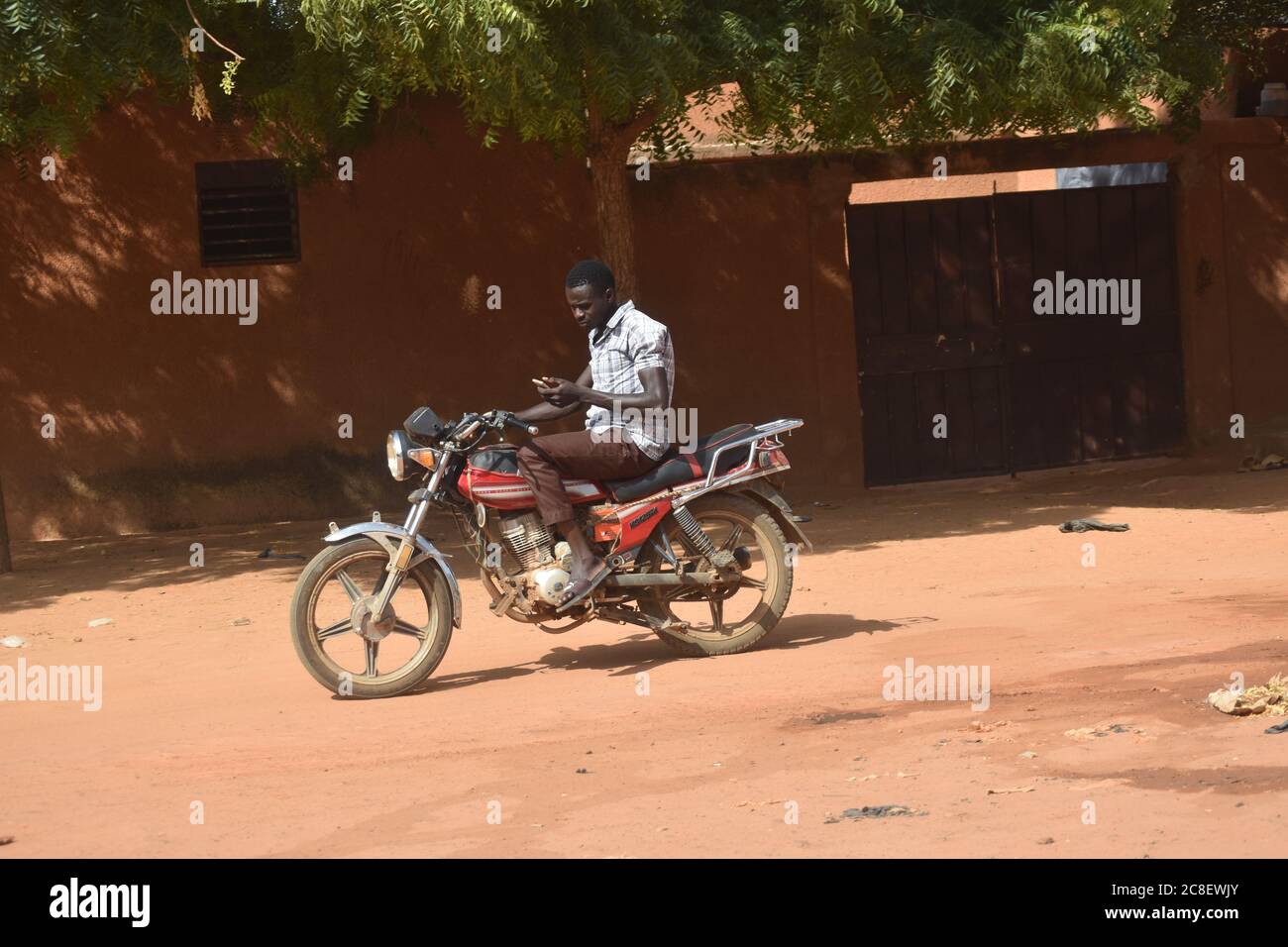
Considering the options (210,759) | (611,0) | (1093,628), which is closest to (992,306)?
(611,0)

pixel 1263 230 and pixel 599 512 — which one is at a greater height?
pixel 1263 230

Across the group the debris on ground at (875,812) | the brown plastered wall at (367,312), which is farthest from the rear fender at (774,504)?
the brown plastered wall at (367,312)

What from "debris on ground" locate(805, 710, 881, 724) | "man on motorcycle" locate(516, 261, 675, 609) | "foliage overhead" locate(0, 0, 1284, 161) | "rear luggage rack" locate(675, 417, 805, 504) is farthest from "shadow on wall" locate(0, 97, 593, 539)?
"debris on ground" locate(805, 710, 881, 724)

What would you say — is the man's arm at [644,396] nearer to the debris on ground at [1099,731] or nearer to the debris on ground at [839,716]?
the debris on ground at [839,716]

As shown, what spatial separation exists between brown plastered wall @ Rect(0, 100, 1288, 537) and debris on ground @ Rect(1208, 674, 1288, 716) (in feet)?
23.4

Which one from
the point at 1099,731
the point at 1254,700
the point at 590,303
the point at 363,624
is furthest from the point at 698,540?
the point at 1254,700

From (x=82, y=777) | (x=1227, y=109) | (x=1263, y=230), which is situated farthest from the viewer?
(x=1227, y=109)

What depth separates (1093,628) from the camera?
22.1 feet

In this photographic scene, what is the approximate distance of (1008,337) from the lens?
12.3m

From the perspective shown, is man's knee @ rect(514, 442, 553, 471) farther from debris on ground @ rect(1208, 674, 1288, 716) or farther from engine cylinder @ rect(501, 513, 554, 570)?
debris on ground @ rect(1208, 674, 1288, 716)

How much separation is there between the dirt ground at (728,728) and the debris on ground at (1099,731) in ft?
0.07

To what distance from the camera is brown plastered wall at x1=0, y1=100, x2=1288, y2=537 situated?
11617mm
